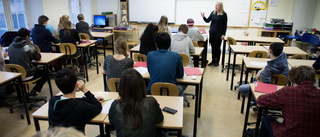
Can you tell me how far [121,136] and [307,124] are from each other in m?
1.45

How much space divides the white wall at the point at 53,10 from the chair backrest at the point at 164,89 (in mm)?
4769

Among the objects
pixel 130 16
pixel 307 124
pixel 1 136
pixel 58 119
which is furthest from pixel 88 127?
pixel 130 16

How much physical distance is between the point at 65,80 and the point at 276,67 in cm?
253

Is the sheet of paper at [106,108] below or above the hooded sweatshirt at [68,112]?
below

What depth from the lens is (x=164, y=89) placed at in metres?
2.54

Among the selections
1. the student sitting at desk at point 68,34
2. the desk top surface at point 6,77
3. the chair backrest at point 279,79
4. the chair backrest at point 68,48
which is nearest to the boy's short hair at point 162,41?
the chair backrest at point 279,79

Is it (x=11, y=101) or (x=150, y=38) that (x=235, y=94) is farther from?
(x=11, y=101)

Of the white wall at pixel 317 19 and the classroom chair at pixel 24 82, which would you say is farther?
the white wall at pixel 317 19

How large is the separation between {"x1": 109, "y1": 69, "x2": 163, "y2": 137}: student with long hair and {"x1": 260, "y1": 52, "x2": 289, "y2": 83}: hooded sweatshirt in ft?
6.33

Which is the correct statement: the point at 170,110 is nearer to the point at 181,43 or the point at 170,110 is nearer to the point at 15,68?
the point at 181,43

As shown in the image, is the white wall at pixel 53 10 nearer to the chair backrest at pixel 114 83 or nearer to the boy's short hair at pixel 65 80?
the chair backrest at pixel 114 83

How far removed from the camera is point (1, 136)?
294 cm

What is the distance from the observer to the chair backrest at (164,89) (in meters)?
2.45

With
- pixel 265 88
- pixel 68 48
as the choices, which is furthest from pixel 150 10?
pixel 265 88
